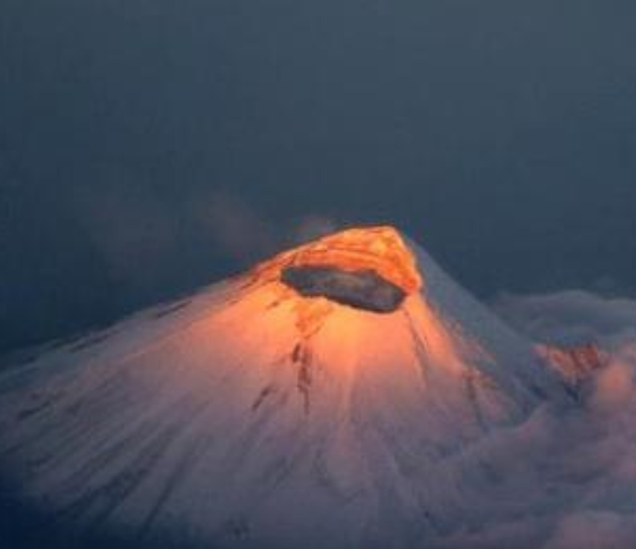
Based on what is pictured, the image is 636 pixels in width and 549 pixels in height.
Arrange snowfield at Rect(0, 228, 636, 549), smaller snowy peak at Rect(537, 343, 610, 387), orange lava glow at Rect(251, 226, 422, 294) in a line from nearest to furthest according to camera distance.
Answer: snowfield at Rect(0, 228, 636, 549)
orange lava glow at Rect(251, 226, 422, 294)
smaller snowy peak at Rect(537, 343, 610, 387)

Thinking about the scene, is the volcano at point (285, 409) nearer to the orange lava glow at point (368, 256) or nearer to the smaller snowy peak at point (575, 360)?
the orange lava glow at point (368, 256)

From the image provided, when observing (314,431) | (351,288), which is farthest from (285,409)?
(351,288)

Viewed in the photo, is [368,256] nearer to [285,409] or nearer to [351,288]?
[351,288]

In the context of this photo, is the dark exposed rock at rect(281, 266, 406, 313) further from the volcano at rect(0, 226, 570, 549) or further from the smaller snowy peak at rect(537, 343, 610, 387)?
the smaller snowy peak at rect(537, 343, 610, 387)

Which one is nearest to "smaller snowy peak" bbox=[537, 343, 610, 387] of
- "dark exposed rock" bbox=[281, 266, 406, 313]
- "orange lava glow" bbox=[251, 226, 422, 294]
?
"orange lava glow" bbox=[251, 226, 422, 294]

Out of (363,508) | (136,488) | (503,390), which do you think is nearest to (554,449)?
(503,390)

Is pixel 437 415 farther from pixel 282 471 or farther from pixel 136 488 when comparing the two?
pixel 136 488

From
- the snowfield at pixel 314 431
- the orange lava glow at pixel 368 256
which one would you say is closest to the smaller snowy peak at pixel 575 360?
the snowfield at pixel 314 431
